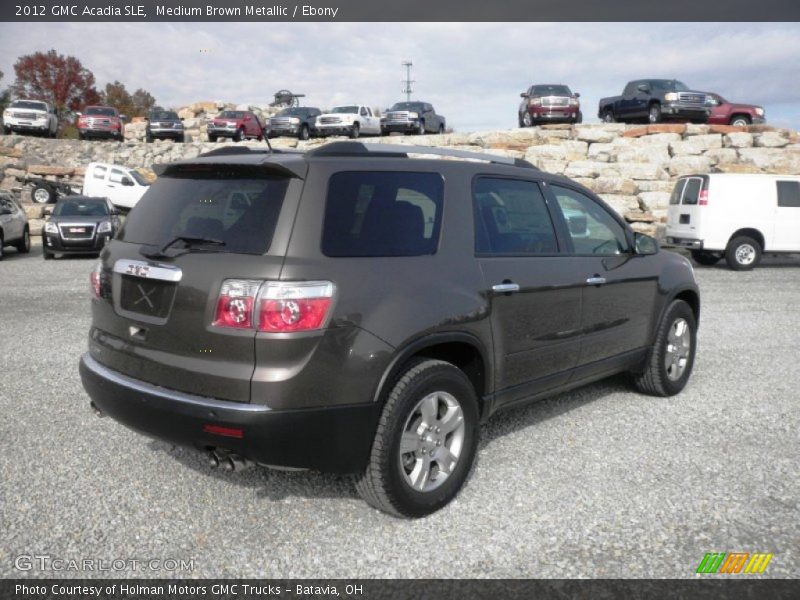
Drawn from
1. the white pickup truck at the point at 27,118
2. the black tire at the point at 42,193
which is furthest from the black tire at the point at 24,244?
the white pickup truck at the point at 27,118

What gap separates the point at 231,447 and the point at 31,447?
2079mm

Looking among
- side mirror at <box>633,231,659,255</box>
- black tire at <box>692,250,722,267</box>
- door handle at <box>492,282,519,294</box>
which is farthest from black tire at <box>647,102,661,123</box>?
door handle at <box>492,282,519,294</box>

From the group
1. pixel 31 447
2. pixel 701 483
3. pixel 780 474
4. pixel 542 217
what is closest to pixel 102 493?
pixel 31 447

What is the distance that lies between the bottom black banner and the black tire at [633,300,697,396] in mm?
Result: 2613

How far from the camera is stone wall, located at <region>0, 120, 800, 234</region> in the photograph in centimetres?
2309

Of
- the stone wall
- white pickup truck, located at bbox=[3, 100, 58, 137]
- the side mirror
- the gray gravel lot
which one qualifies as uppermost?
white pickup truck, located at bbox=[3, 100, 58, 137]

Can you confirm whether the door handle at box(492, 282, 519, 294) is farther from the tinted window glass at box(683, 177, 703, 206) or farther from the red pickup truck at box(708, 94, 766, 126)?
the red pickup truck at box(708, 94, 766, 126)

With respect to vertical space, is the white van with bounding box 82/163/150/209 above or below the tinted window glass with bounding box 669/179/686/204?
above

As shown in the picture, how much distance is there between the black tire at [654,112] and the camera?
1079 inches

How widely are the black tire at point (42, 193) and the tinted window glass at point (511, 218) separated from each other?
86.0 ft

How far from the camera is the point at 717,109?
27031 mm

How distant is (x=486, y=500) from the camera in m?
3.70

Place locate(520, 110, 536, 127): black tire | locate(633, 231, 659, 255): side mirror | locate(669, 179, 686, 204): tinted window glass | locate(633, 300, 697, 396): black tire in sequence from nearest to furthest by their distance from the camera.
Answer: locate(633, 231, 659, 255): side mirror → locate(633, 300, 697, 396): black tire → locate(669, 179, 686, 204): tinted window glass → locate(520, 110, 536, 127): black tire

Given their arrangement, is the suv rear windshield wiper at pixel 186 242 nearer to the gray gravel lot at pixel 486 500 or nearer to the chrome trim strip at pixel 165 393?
the chrome trim strip at pixel 165 393
